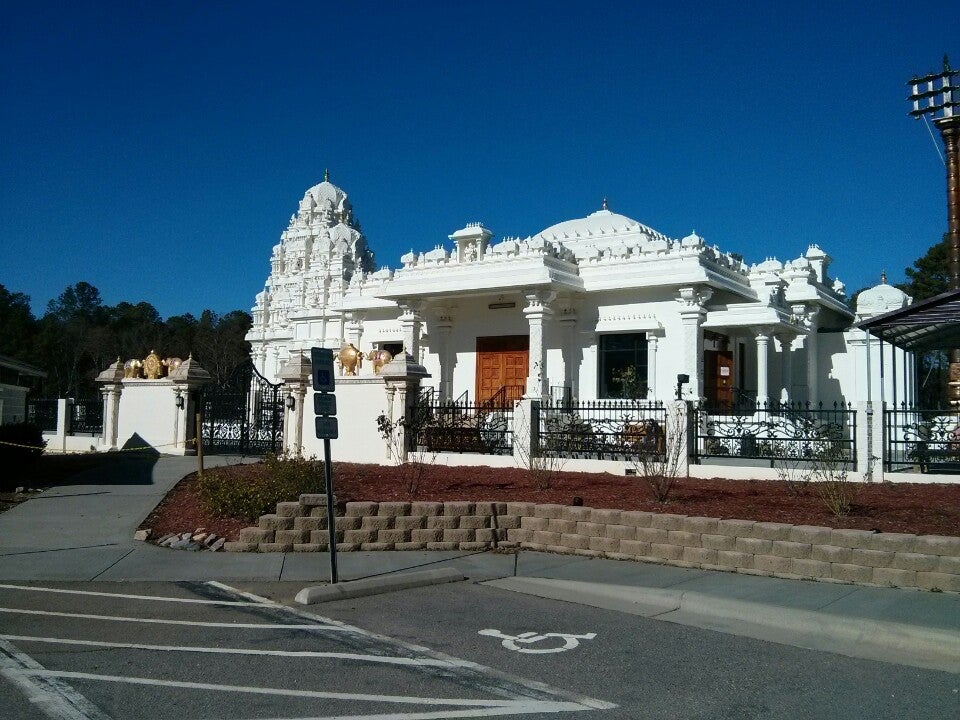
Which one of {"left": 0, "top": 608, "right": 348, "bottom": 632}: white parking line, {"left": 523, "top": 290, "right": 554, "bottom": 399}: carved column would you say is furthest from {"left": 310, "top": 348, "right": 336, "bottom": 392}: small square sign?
{"left": 523, "top": 290, "right": 554, "bottom": 399}: carved column

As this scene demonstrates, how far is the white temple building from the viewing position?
938 inches

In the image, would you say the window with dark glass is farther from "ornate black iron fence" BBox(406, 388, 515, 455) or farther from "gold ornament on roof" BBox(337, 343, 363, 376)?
Result: "ornate black iron fence" BBox(406, 388, 515, 455)

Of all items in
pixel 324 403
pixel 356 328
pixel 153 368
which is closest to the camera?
pixel 324 403

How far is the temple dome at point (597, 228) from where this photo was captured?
92.3 ft

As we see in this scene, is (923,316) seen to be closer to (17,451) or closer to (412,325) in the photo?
(17,451)

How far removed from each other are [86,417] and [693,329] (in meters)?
17.0

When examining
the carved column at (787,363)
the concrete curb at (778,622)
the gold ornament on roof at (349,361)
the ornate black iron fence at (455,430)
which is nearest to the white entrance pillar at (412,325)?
the gold ornament on roof at (349,361)

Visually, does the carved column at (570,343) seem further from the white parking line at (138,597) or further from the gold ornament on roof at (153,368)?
the white parking line at (138,597)

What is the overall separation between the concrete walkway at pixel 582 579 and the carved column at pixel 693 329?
41.4 ft

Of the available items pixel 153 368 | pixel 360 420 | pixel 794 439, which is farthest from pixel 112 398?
pixel 794 439

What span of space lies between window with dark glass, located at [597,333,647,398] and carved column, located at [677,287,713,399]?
149cm

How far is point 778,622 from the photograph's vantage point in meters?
7.86

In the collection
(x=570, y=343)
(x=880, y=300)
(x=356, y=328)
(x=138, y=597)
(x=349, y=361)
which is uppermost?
(x=880, y=300)

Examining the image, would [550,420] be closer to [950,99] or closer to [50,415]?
[50,415]
